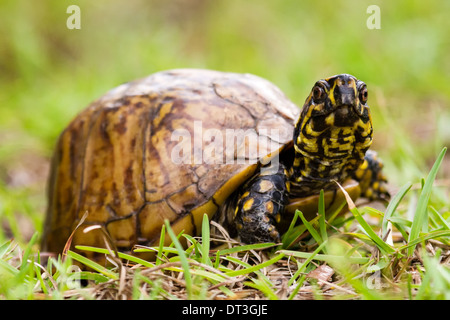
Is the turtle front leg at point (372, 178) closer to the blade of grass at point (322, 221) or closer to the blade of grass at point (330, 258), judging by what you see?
the blade of grass at point (322, 221)

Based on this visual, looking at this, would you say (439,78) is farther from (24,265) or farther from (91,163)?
(24,265)

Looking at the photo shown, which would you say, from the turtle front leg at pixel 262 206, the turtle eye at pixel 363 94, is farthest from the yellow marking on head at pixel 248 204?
the turtle eye at pixel 363 94

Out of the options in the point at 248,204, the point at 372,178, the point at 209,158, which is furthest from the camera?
the point at 372,178

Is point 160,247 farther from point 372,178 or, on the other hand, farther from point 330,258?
point 372,178

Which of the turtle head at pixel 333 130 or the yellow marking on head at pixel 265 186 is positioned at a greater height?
the turtle head at pixel 333 130

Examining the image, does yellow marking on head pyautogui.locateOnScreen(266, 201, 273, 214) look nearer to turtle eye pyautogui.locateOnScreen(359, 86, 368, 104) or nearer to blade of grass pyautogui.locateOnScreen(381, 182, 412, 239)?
blade of grass pyautogui.locateOnScreen(381, 182, 412, 239)

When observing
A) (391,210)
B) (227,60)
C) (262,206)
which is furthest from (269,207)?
(227,60)

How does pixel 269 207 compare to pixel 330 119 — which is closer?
pixel 330 119
